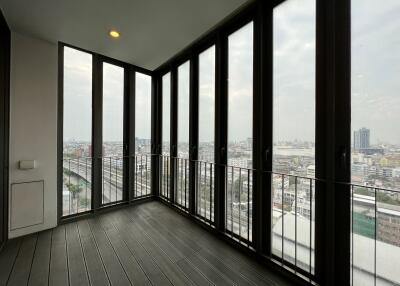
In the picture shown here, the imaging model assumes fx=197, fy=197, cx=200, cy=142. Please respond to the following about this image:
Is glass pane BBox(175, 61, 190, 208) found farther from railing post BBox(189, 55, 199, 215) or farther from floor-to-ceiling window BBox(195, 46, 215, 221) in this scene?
floor-to-ceiling window BBox(195, 46, 215, 221)

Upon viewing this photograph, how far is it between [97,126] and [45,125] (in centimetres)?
67

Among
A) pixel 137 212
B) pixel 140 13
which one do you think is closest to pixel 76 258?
pixel 137 212

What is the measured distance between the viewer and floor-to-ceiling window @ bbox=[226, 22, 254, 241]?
2172mm

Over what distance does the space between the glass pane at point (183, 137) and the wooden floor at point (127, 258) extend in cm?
61

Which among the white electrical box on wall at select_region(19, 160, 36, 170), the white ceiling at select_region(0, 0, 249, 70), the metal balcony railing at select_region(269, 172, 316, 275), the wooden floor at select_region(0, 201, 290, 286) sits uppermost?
the white ceiling at select_region(0, 0, 249, 70)

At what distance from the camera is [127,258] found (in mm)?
2020

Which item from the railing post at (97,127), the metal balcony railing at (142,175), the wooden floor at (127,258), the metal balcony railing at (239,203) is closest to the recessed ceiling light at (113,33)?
the railing post at (97,127)

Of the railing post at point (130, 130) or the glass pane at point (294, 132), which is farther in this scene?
the railing post at point (130, 130)

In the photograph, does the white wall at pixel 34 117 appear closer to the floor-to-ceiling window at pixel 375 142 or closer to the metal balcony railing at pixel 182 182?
the metal balcony railing at pixel 182 182

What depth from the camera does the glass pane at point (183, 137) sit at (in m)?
3.18

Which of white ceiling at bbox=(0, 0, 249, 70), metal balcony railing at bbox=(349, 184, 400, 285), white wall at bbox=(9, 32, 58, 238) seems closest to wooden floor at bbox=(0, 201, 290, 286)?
white wall at bbox=(9, 32, 58, 238)

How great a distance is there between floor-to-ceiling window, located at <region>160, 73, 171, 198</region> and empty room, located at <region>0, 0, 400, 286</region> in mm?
78

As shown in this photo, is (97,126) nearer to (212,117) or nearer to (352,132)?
(212,117)

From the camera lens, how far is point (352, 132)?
1.44m
